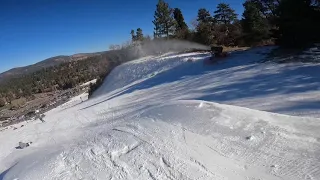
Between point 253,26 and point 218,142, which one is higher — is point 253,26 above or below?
above

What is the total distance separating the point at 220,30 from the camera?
34219mm

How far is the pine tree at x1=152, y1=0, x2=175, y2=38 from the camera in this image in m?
43.5

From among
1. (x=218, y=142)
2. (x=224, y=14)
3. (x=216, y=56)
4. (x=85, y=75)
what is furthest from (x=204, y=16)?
Result: (x=85, y=75)

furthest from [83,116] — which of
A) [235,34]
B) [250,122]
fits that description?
[235,34]

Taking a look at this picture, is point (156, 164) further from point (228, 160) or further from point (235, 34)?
point (235, 34)

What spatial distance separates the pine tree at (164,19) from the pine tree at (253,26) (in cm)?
1620

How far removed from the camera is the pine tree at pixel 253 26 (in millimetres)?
26078

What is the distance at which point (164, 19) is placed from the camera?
43.9 meters

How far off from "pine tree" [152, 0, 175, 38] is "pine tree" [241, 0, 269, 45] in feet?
53.2

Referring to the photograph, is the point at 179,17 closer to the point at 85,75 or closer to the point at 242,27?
the point at 242,27

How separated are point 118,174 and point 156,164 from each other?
934 millimetres

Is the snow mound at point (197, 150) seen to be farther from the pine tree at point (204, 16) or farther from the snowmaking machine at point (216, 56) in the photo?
the pine tree at point (204, 16)

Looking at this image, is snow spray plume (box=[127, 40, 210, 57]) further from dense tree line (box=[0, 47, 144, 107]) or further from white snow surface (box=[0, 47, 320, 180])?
white snow surface (box=[0, 47, 320, 180])

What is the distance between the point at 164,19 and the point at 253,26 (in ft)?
63.2
